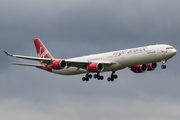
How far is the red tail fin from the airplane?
812 centimetres

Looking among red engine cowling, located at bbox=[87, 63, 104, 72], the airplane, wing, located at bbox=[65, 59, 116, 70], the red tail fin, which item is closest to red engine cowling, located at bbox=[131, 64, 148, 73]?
the airplane

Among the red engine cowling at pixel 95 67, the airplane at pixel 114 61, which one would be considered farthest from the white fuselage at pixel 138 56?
the red engine cowling at pixel 95 67

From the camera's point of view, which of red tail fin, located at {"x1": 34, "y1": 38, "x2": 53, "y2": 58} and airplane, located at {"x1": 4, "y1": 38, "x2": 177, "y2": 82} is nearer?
airplane, located at {"x1": 4, "y1": 38, "x2": 177, "y2": 82}

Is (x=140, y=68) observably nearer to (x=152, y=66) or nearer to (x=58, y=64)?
(x=152, y=66)

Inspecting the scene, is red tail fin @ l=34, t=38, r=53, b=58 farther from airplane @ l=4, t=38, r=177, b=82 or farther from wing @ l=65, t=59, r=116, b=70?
wing @ l=65, t=59, r=116, b=70

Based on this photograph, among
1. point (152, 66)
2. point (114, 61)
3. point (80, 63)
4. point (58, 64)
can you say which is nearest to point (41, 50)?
point (80, 63)

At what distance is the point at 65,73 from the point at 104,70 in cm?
1102

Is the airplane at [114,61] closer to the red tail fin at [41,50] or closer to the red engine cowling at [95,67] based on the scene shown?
the red engine cowling at [95,67]

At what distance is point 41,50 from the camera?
93.7 metres

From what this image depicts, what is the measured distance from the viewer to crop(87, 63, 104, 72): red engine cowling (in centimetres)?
7631

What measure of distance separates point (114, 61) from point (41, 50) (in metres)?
22.9

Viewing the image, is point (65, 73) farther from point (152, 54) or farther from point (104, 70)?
point (152, 54)

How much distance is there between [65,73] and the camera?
86.7m

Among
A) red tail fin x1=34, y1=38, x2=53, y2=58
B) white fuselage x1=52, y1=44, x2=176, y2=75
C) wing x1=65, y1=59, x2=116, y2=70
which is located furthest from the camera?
red tail fin x1=34, y1=38, x2=53, y2=58
